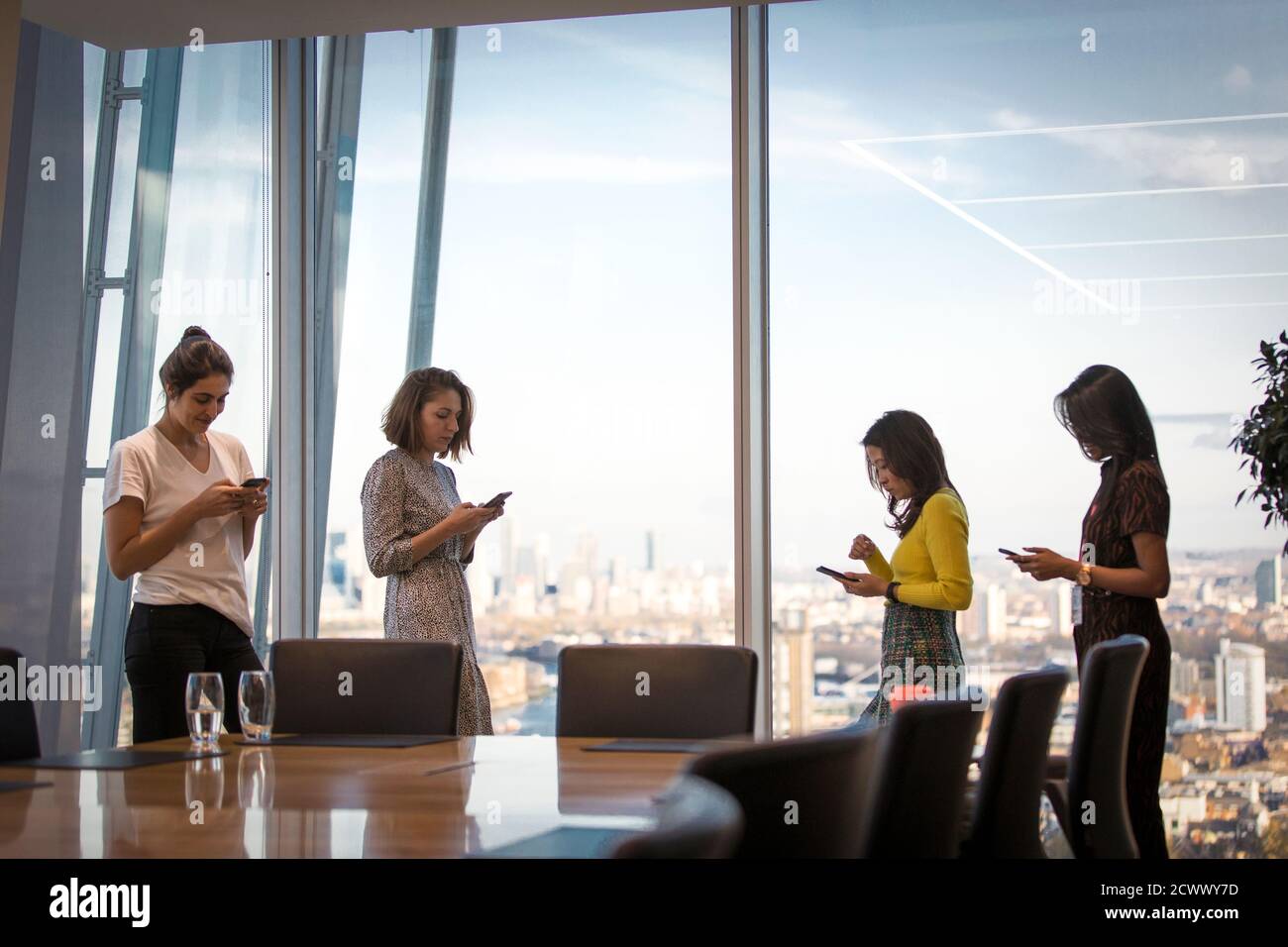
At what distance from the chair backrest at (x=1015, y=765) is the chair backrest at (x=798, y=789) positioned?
0.69 m

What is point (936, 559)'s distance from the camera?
3605mm

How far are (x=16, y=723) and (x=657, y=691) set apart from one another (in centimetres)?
140

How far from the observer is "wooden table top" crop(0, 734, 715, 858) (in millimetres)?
1730

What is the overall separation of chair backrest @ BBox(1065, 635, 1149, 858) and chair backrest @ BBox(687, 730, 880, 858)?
4.00 ft

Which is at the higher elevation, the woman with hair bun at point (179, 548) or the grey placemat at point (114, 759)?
the woman with hair bun at point (179, 548)

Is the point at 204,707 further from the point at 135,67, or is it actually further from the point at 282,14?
the point at 135,67

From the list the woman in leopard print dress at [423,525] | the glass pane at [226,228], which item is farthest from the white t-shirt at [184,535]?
the glass pane at [226,228]

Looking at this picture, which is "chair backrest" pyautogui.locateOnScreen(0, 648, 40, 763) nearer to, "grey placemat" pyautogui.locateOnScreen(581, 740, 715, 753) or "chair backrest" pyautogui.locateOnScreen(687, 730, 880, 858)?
"grey placemat" pyautogui.locateOnScreen(581, 740, 715, 753)

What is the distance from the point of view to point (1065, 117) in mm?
5113

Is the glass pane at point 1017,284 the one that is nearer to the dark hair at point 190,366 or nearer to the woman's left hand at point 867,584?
the woman's left hand at point 867,584

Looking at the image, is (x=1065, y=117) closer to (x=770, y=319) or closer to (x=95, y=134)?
(x=770, y=319)

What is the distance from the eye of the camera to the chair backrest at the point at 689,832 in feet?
3.43

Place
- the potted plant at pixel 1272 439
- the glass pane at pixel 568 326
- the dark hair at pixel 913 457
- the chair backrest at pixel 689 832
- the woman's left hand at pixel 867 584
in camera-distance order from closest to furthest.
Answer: the chair backrest at pixel 689 832 → the dark hair at pixel 913 457 → the woman's left hand at pixel 867 584 → the potted plant at pixel 1272 439 → the glass pane at pixel 568 326
